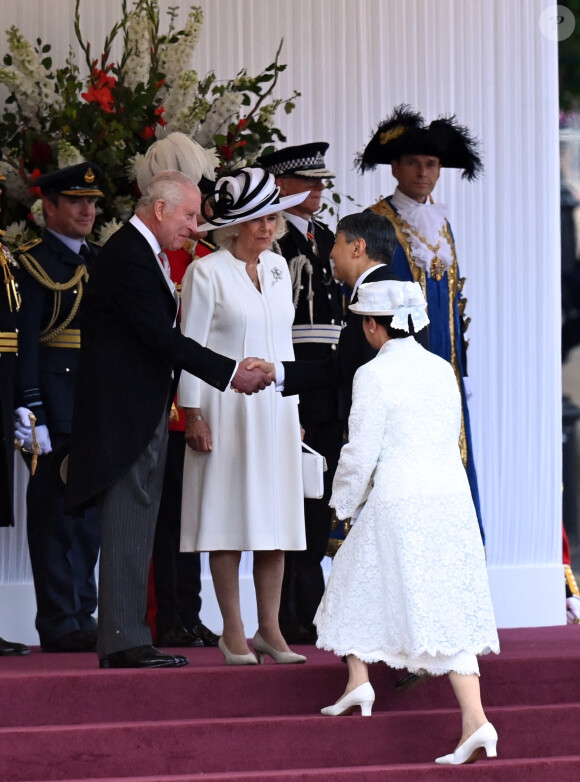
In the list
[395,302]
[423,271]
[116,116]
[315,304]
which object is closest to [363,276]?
[395,302]

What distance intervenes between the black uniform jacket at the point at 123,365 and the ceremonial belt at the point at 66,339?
825 mm

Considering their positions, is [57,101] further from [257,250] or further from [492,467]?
[492,467]

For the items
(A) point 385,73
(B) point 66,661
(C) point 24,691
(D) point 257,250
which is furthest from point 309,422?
→ (A) point 385,73

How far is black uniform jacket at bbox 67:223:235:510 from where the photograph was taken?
14.9 ft

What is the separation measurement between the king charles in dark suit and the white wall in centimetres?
243

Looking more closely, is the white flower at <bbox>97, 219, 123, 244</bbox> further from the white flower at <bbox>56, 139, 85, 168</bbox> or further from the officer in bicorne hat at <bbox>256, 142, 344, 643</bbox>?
the officer in bicorne hat at <bbox>256, 142, 344, 643</bbox>

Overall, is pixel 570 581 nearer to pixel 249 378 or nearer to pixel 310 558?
pixel 310 558

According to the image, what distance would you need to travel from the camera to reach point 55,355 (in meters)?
5.45

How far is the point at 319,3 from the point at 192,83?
1260 mm

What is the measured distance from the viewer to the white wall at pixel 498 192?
688cm

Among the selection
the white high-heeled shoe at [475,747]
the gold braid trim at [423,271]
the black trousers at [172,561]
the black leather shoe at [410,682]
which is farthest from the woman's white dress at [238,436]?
the gold braid trim at [423,271]

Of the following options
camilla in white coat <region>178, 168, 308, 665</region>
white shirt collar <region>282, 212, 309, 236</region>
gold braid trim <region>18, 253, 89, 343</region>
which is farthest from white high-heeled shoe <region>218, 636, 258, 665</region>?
white shirt collar <region>282, 212, 309, 236</region>

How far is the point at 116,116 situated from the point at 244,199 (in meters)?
1.24

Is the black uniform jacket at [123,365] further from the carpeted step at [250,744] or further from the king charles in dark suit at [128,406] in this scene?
the carpeted step at [250,744]
